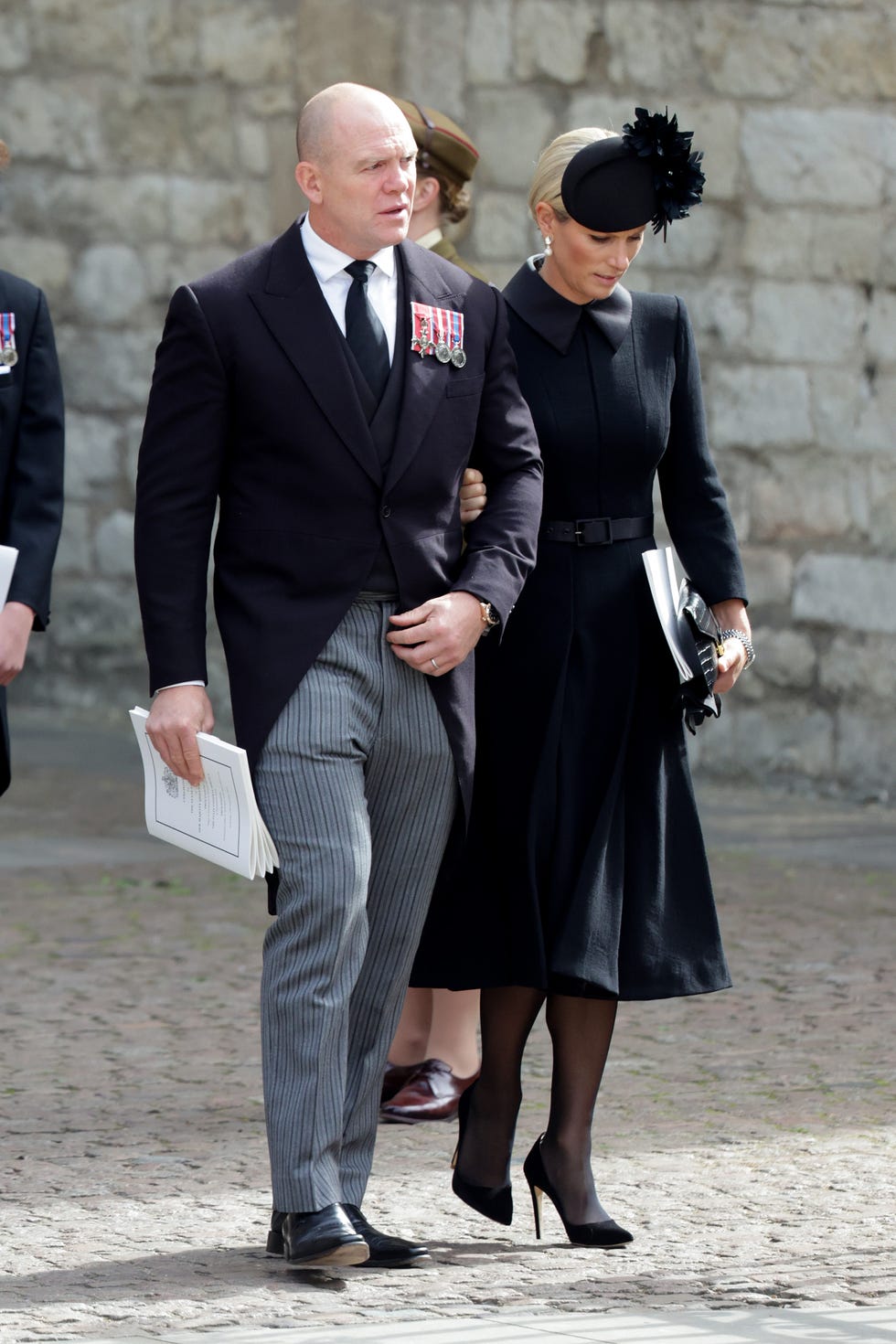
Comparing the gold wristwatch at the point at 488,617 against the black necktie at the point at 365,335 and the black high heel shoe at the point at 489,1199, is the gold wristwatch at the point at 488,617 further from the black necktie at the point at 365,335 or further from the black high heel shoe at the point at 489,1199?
the black high heel shoe at the point at 489,1199

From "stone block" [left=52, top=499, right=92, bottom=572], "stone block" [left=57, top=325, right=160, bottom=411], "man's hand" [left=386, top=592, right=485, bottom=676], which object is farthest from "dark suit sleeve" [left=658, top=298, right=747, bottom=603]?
"stone block" [left=52, top=499, right=92, bottom=572]

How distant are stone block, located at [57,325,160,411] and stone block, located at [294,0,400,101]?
4.27 feet

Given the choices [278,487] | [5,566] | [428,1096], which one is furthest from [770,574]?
[278,487]

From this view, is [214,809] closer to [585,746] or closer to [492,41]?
[585,746]

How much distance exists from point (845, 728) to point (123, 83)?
425cm

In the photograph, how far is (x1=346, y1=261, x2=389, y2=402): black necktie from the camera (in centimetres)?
382

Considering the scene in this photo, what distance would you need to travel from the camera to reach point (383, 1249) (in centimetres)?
378

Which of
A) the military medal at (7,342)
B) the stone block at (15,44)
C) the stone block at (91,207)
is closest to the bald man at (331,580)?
the military medal at (7,342)

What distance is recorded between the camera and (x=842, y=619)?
959 cm

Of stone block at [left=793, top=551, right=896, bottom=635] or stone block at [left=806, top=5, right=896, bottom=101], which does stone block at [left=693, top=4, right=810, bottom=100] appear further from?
stone block at [left=793, top=551, right=896, bottom=635]

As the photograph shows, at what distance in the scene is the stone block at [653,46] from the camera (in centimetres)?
977

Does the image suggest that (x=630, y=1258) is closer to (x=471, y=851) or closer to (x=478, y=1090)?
(x=478, y=1090)

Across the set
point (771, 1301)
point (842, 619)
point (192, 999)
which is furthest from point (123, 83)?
point (771, 1301)

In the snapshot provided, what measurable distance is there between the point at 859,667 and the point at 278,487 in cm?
609
